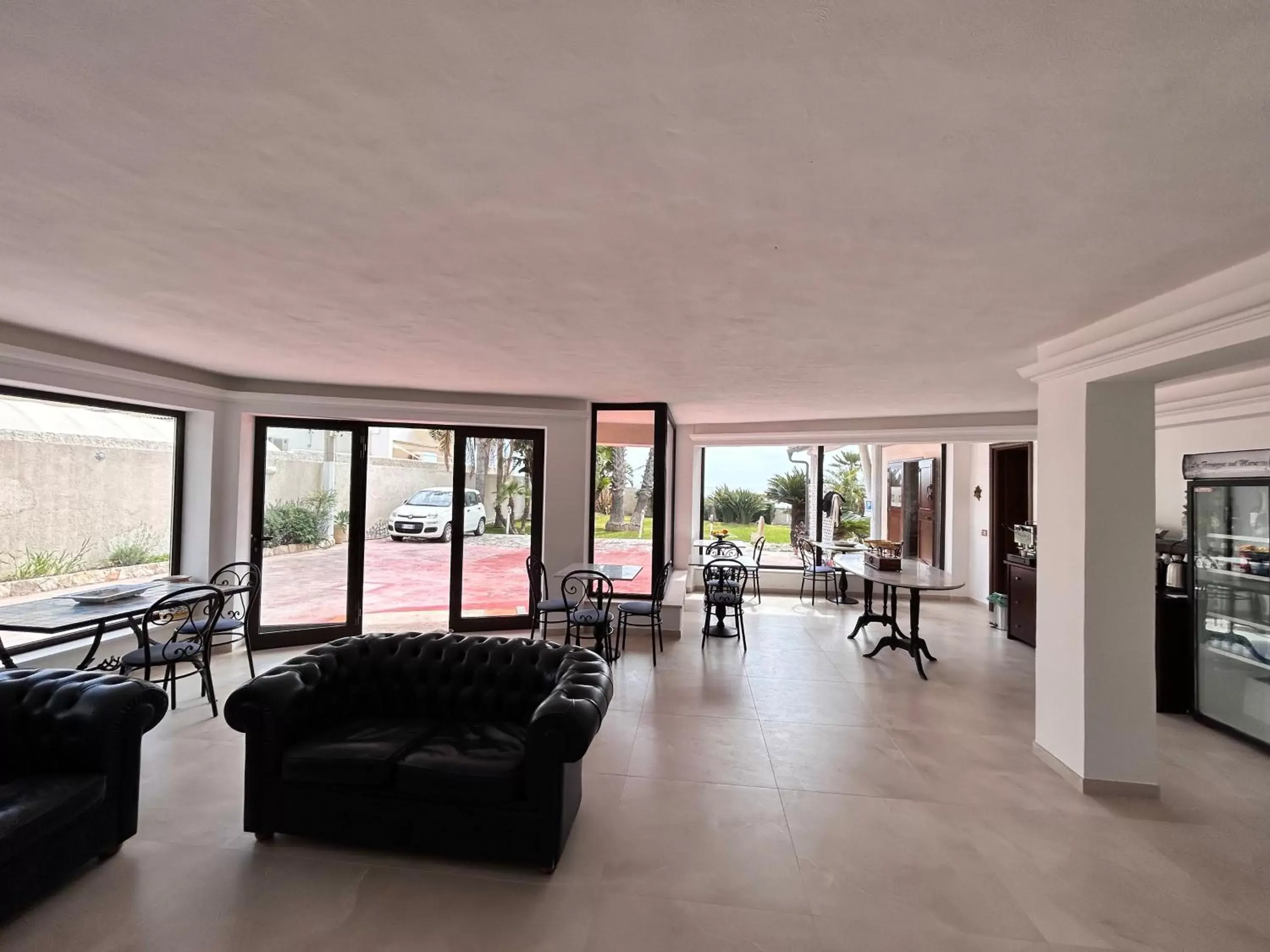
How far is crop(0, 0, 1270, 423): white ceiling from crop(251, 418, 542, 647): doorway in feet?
8.86

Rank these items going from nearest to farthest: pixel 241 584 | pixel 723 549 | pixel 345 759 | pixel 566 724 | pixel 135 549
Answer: pixel 566 724
pixel 345 759
pixel 135 549
pixel 241 584
pixel 723 549

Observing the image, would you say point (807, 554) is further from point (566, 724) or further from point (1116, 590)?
point (566, 724)

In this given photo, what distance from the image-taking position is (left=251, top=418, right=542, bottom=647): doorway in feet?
18.0

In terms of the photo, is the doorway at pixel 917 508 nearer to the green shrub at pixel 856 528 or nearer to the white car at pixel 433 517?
the green shrub at pixel 856 528

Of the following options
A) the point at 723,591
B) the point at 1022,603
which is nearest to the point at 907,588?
the point at 1022,603

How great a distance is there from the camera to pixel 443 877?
7.39 ft

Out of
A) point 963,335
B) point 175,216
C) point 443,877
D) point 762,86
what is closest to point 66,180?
point 175,216

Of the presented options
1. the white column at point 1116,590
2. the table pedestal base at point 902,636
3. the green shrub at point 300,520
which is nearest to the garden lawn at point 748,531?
the table pedestal base at point 902,636

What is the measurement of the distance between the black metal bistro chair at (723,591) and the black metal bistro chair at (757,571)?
1.32m

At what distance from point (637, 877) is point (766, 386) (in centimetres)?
367

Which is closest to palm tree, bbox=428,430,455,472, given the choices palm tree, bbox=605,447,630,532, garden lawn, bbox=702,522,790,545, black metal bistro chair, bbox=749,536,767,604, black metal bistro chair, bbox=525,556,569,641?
black metal bistro chair, bbox=525,556,569,641

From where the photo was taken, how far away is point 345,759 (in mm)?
2400

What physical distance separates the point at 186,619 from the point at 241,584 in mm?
500

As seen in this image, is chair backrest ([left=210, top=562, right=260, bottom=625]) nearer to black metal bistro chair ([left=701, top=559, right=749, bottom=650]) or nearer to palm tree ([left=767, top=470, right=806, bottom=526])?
black metal bistro chair ([left=701, top=559, right=749, bottom=650])
